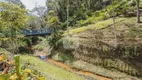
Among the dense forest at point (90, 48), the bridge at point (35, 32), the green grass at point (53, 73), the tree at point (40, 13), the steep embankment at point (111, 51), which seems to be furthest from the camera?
the tree at point (40, 13)

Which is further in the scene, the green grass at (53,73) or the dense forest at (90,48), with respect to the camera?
the dense forest at (90,48)

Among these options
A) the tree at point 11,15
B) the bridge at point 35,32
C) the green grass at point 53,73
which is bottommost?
the green grass at point 53,73

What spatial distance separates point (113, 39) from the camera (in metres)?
18.8

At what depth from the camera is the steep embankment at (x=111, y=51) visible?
16.0 metres

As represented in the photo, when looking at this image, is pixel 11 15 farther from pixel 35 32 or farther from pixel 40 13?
pixel 40 13

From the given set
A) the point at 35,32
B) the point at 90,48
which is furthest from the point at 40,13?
the point at 90,48

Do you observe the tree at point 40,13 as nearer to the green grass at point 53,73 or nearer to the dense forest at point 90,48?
the dense forest at point 90,48

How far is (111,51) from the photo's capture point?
59.3 ft

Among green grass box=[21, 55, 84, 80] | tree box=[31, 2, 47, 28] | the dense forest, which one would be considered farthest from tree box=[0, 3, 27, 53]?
tree box=[31, 2, 47, 28]

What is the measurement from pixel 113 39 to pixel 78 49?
477 cm

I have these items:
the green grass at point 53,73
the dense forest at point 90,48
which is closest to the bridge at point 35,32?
the dense forest at point 90,48

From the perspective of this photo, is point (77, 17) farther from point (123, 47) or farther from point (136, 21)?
point (123, 47)

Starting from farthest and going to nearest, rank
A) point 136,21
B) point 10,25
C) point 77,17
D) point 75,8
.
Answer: point 75,8
point 77,17
point 136,21
point 10,25

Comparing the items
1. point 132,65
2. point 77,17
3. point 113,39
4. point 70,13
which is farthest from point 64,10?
point 132,65
